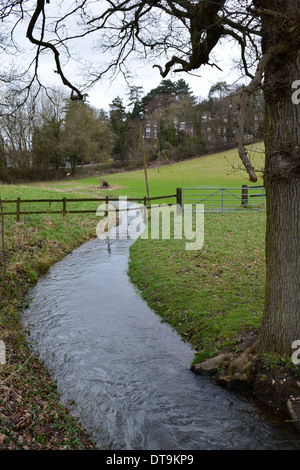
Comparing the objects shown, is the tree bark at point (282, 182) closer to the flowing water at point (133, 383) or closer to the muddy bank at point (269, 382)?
the muddy bank at point (269, 382)

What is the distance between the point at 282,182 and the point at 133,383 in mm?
3945

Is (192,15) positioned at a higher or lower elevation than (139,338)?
higher

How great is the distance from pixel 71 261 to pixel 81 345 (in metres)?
6.76

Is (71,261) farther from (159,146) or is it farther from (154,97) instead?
(154,97)

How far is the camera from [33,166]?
49594mm

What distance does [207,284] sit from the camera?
9047mm

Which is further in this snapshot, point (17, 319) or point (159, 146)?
point (159, 146)

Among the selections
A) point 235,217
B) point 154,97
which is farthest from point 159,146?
point 235,217
